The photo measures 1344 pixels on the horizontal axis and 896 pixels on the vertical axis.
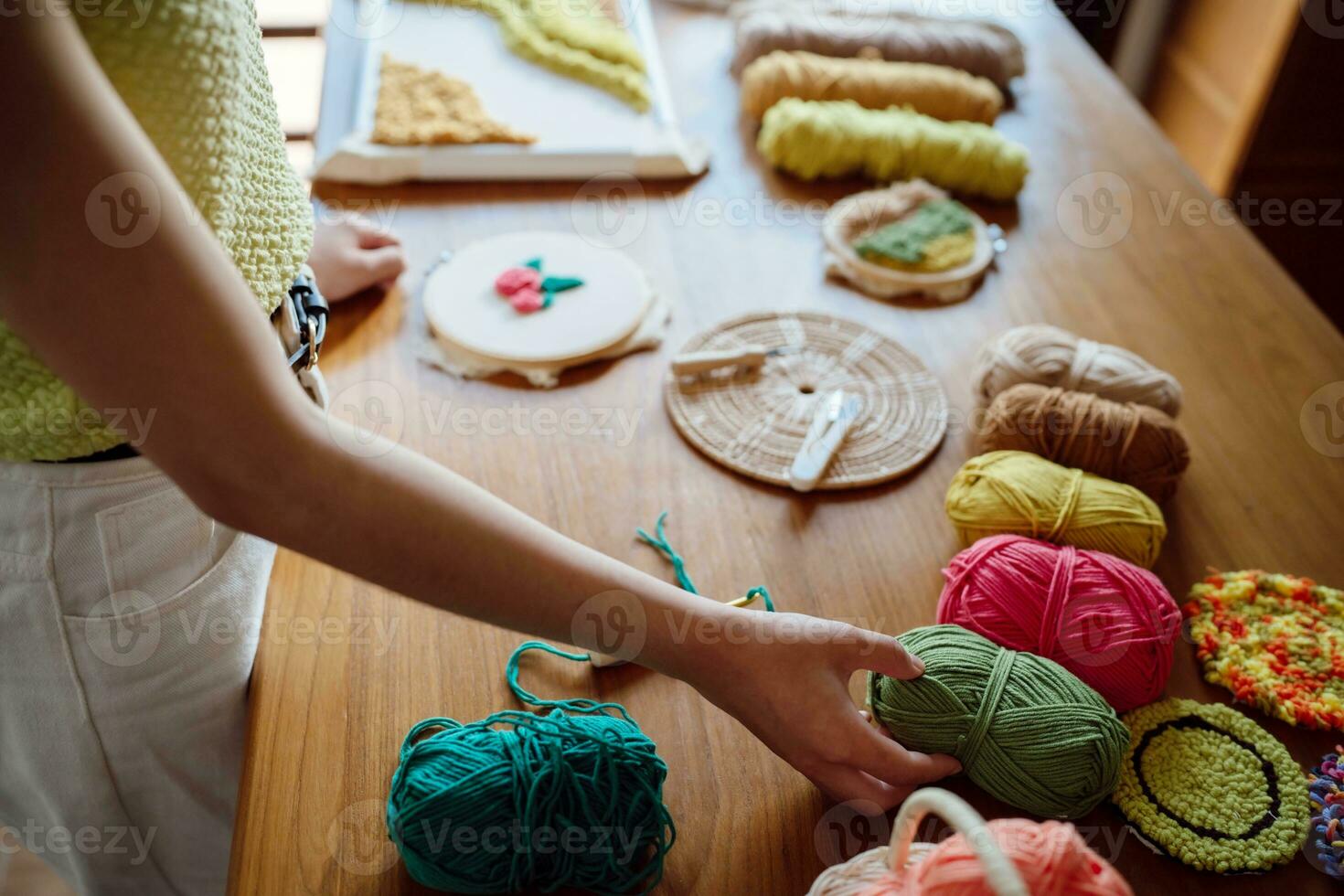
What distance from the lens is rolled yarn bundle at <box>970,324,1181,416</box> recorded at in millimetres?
915

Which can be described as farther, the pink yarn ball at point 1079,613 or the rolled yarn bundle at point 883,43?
the rolled yarn bundle at point 883,43

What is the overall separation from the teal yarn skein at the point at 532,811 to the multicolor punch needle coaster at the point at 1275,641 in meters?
0.45

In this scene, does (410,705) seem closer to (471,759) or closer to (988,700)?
(471,759)

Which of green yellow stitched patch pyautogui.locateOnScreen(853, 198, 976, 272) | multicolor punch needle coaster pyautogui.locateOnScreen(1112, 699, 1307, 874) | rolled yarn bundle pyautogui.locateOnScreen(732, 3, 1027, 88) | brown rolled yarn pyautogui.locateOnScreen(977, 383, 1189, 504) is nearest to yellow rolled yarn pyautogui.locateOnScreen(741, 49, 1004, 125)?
rolled yarn bundle pyautogui.locateOnScreen(732, 3, 1027, 88)

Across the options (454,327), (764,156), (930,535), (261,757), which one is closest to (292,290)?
(454,327)

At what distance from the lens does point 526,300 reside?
3.43 ft

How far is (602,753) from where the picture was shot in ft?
2.12

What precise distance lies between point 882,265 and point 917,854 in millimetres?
704

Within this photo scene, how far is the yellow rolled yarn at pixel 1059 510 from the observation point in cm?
81

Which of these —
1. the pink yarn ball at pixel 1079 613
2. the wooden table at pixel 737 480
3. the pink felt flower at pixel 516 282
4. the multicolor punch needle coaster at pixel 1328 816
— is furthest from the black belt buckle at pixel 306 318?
the multicolor punch needle coaster at pixel 1328 816

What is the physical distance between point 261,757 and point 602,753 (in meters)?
0.23

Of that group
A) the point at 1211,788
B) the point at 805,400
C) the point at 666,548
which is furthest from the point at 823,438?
the point at 1211,788

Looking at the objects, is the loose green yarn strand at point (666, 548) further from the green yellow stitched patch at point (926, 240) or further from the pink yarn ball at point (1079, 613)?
the green yellow stitched patch at point (926, 240)

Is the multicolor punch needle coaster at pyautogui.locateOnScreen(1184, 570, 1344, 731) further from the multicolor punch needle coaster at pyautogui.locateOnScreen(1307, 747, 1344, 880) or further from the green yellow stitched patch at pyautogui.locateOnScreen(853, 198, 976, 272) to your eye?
the green yellow stitched patch at pyautogui.locateOnScreen(853, 198, 976, 272)
